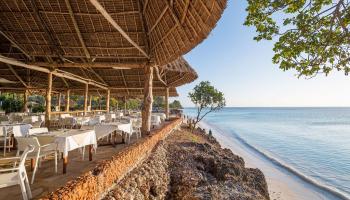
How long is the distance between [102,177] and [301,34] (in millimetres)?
3763

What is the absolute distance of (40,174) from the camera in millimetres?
4363

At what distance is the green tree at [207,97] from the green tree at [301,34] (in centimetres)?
1782

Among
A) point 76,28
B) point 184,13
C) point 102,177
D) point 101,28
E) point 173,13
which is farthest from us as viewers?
point 101,28

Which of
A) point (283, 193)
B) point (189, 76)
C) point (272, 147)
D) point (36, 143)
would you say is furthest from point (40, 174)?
point (272, 147)

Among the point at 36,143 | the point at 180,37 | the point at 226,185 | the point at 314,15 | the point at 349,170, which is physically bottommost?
the point at 349,170

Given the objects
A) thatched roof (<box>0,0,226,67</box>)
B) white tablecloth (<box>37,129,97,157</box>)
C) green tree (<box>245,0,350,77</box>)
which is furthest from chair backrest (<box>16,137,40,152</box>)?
green tree (<box>245,0,350,77</box>)

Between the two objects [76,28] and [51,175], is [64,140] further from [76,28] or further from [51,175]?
[76,28]

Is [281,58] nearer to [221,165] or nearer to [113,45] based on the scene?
[221,165]

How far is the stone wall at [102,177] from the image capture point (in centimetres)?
269

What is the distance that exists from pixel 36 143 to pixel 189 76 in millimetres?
11095

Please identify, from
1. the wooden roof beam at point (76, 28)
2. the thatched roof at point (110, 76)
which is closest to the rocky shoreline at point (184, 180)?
the wooden roof beam at point (76, 28)

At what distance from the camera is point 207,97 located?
22266 millimetres

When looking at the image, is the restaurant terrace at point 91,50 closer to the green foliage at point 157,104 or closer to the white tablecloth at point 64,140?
the white tablecloth at point 64,140

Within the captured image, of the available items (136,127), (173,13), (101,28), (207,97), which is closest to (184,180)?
(136,127)
